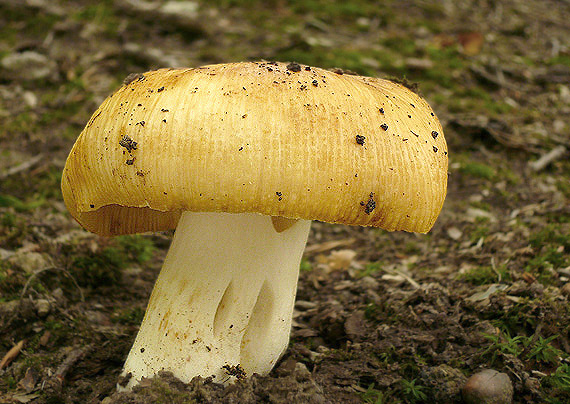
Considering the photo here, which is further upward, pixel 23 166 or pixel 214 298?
pixel 214 298

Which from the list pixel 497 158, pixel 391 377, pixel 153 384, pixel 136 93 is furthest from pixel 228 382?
pixel 497 158

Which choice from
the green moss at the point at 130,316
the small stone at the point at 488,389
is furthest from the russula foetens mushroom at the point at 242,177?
the small stone at the point at 488,389

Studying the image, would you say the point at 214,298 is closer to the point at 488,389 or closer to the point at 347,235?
the point at 488,389

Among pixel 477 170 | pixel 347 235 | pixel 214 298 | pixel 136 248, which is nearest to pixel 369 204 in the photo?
pixel 214 298

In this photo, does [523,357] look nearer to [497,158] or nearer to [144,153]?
[144,153]

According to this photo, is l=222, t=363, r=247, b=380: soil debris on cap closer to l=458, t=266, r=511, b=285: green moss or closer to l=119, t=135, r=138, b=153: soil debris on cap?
l=119, t=135, r=138, b=153: soil debris on cap
